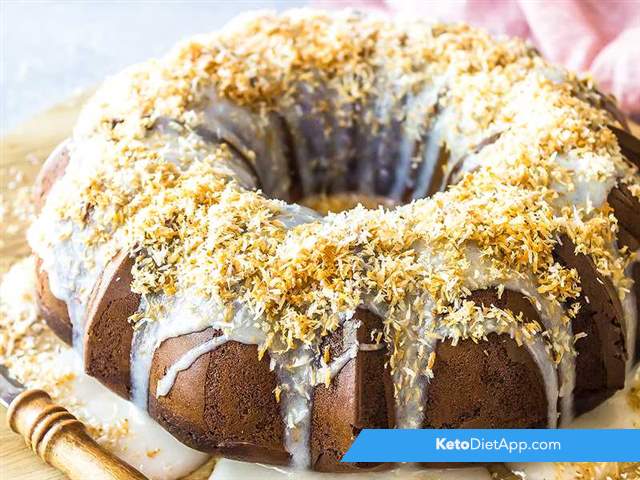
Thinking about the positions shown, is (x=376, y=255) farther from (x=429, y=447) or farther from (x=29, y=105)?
(x=29, y=105)

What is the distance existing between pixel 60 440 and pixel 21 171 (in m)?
1.23

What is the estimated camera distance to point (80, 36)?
3.79 meters

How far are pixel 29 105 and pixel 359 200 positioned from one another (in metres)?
1.65

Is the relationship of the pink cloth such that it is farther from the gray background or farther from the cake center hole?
the gray background

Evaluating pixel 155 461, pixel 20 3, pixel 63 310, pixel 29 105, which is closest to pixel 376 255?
pixel 155 461

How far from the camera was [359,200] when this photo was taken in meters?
2.59

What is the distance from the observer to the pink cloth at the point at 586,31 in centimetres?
291

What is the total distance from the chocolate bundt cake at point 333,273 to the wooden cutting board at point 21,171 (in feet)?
0.76

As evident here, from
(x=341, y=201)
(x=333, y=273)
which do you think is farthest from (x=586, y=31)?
(x=333, y=273)

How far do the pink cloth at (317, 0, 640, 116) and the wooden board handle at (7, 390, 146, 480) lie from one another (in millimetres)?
1727

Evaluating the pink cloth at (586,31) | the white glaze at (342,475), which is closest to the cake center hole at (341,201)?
the pink cloth at (586,31)

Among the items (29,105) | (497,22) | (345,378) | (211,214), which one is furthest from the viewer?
(29,105)

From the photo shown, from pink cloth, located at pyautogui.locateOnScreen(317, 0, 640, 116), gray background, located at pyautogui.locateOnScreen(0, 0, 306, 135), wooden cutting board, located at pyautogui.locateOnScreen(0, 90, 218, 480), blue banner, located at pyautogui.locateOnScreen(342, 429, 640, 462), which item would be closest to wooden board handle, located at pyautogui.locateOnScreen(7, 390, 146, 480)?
wooden cutting board, located at pyautogui.locateOnScreen(0, 90, 218, 480)

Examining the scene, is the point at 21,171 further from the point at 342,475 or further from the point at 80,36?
the point at 342,475
